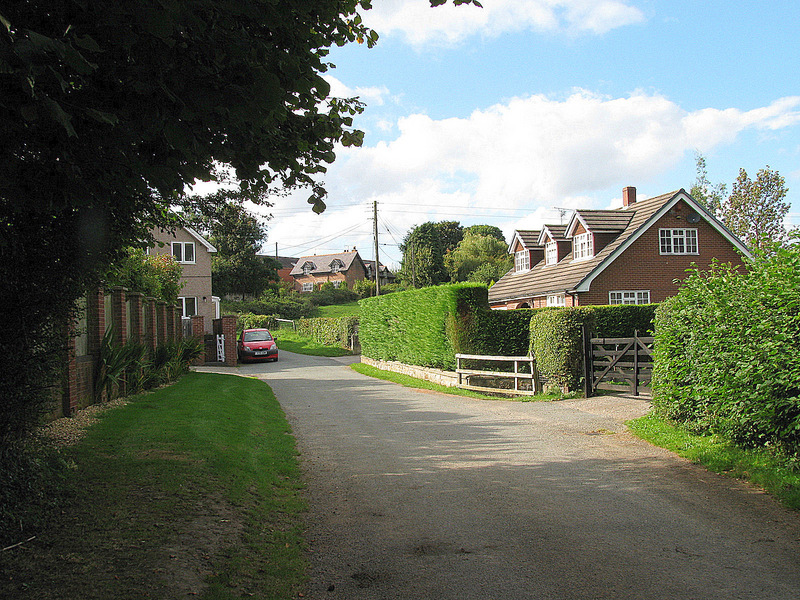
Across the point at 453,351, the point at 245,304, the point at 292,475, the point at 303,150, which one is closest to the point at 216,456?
the point at 292,475

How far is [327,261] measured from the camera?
112 metres

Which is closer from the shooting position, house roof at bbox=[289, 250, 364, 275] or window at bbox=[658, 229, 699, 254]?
window at bbox=[658, 229, 699, 254]

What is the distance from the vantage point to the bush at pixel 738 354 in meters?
7.32

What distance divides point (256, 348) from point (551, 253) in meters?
Answer: 16.9

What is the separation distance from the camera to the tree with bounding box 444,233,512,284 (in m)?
68.4

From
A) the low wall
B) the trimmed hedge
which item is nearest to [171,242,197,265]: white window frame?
the trimmed hedge

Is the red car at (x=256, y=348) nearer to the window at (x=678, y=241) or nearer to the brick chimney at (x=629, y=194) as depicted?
the window at (x=678, y=241)

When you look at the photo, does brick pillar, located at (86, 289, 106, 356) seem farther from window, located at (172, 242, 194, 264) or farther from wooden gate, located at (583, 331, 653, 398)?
window, located at (172, 242, 194, 264)

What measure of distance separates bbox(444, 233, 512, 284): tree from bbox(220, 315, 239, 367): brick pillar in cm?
3758

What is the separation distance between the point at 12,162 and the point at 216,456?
15.8ft

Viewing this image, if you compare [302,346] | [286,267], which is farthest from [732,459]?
[286,267]

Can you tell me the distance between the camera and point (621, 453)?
9.27 meters

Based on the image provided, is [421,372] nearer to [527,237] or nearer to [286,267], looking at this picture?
[527,237]

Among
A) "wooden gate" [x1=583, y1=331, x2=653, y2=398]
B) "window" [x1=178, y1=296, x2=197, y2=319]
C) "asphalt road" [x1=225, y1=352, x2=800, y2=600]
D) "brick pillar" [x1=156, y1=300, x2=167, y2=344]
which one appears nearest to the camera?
"asphalt road" [x1=225, y1=352, x2=800, y2=600]
